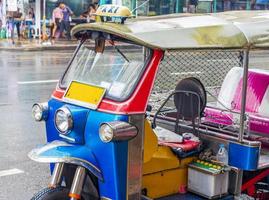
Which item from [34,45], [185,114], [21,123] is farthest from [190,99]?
[34,45]

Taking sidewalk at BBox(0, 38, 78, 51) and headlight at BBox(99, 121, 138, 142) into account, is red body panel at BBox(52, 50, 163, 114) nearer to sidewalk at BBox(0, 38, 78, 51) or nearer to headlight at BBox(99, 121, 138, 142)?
headlight at BBox(99, 121, 138, 142)

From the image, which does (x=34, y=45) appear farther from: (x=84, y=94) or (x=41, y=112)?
(x=84, y=94)

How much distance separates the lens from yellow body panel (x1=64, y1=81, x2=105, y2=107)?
152 inches

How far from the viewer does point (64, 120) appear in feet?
12.5

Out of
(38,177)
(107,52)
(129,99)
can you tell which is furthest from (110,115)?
(38,177)

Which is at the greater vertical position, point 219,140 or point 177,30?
point 177,30

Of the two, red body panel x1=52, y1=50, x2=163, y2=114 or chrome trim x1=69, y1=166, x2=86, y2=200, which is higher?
red body panel x1=52, y1=50, x2=163, y2=114

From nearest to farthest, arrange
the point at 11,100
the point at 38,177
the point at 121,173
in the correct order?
1. the point at 121,173
2. the point at 38,177
3. the point at 11,100

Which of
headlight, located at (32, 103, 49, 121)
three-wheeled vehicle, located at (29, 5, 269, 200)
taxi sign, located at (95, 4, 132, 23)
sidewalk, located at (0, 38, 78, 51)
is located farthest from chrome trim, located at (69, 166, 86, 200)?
sidewalk, located at (0, 38, 78, 51)

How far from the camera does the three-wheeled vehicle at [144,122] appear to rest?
145 inches

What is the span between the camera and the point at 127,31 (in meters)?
3.73

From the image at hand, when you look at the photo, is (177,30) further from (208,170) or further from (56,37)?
(56,37)

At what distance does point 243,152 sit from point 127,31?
4.08 ft

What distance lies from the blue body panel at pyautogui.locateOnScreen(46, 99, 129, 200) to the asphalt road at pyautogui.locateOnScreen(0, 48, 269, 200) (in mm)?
1842
